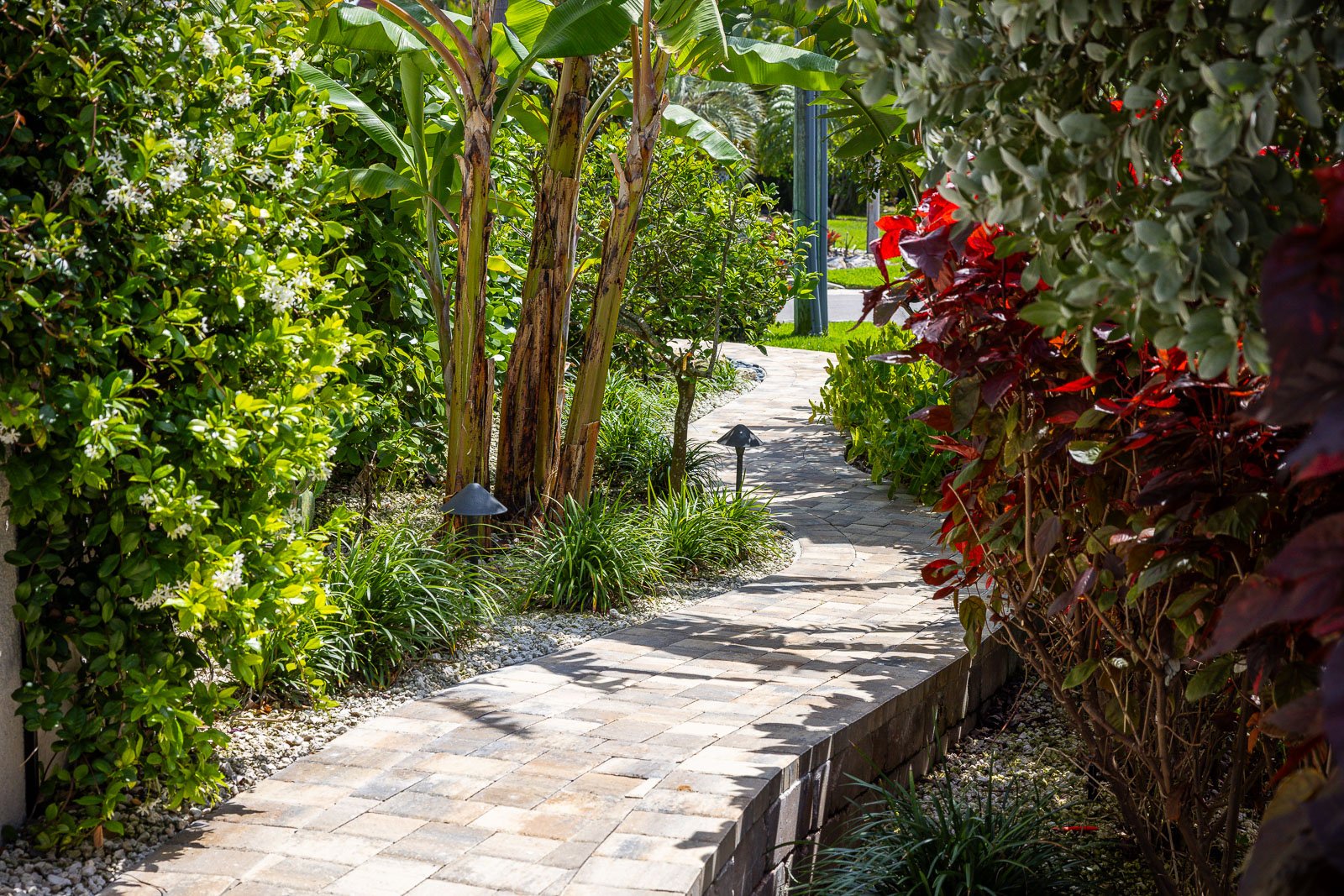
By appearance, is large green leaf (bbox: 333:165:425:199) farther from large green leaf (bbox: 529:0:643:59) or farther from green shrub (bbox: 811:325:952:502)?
green shrub (bbox: 811:325:952:502)

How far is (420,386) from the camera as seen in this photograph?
8.65 meters

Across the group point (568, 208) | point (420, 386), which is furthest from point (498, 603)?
point (420, 386)

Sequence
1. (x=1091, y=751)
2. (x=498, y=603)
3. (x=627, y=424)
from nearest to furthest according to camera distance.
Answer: (x=1091, y=751)
(x=498, y=603)
(x=627, y=424)

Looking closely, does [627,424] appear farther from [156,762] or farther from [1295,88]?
[1295,88]

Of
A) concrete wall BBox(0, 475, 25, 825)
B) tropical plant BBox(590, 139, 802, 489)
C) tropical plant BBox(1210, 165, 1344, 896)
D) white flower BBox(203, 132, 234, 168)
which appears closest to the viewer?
tropical plant BBox(1210, 165, 1344, 896)

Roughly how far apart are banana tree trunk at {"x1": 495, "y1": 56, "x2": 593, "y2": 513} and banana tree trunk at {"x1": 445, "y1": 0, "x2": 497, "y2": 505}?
36 centimetres

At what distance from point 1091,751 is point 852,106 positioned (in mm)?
3794

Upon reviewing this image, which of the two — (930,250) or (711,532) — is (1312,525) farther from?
(711,532)

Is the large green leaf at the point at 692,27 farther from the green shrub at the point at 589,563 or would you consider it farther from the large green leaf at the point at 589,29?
the green shrub at the point at 589,563

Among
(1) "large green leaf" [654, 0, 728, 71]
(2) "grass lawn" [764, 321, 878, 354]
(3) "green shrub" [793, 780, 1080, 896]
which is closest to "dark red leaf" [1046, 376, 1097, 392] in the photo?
(3) "green shrub" [793, 780, 1080, 896]

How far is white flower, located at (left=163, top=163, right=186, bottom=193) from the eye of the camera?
10.9ft

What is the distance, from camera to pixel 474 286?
6578 mm

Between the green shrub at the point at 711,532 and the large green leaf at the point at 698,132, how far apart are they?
220 centimetres

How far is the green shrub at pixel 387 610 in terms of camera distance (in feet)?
16.1
